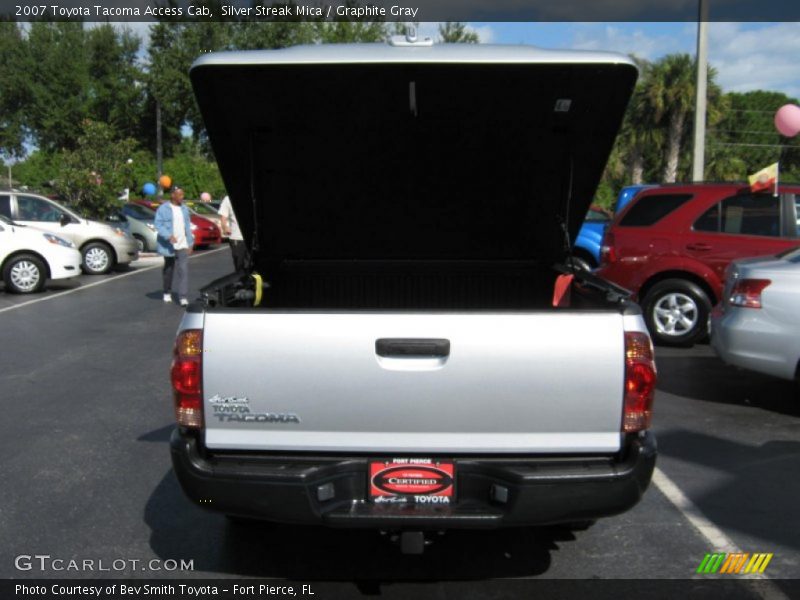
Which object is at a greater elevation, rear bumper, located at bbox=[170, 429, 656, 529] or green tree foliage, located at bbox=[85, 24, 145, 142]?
green tree foliage, located at bbox=[85, 24, 145, 142]

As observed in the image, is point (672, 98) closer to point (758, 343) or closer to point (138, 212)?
point (138, 212)

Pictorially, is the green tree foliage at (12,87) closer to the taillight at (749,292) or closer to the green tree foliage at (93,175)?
the green tree foliage at (93,175)

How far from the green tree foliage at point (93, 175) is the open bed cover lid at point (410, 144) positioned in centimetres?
1954

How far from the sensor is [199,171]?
48219 millimetres

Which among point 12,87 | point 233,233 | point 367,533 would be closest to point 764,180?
point 367,533

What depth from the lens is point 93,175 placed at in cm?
2288

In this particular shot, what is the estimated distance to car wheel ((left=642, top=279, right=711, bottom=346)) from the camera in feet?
31.0

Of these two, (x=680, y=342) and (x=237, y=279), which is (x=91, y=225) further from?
(x=237, y=279)

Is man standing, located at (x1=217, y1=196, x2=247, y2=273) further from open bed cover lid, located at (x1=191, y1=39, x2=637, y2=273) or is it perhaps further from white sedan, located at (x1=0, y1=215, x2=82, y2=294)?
open bed cover lid, located at (x1=191, y1=39, x2=637, y2=273)

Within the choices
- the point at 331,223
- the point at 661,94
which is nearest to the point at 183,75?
the point at 661,94

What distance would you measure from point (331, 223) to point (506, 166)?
3.41 ft

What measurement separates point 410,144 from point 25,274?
1199cm

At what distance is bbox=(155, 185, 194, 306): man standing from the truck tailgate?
9907 mm

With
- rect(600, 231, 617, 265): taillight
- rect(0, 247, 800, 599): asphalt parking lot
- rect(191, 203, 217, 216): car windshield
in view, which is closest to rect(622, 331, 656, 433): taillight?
rect(0, 247, 800, 599): asphalt parking lot
